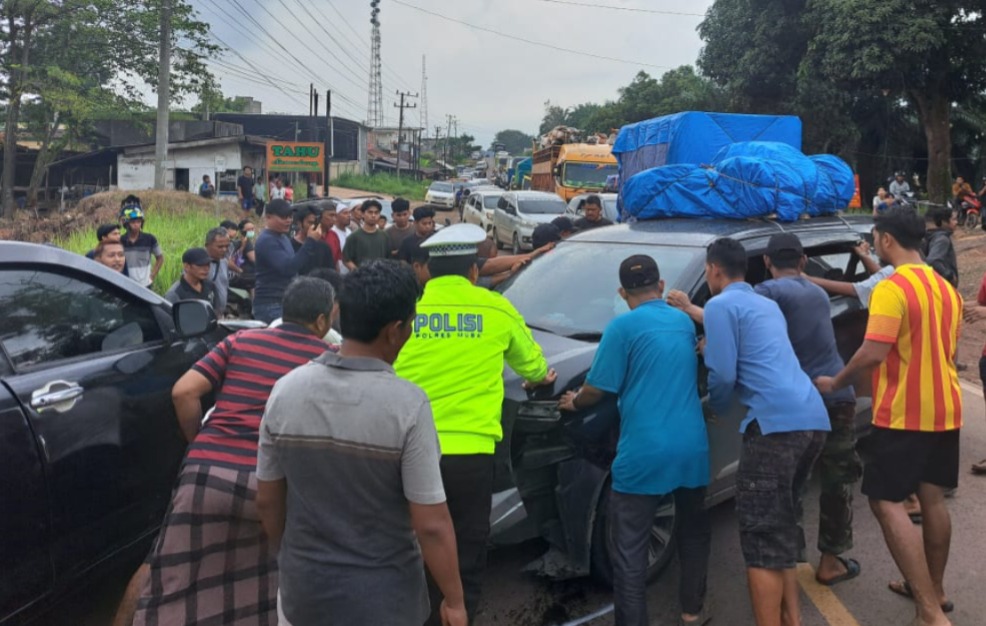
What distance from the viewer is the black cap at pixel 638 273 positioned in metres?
3.28

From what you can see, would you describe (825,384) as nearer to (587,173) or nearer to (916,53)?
(587,173)

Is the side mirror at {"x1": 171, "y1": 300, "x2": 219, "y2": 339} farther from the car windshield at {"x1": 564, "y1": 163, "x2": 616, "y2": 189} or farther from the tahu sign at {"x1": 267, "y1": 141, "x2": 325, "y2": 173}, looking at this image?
the car windshield at {"x1": 564, "y1": 163, "x2": 616, "y2": 189}

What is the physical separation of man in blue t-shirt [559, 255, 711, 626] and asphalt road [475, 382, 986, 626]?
0.55 meters

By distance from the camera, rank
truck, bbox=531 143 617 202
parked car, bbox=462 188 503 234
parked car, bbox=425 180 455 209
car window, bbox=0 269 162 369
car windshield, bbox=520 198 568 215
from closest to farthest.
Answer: car window, bbox=0 269 162 369 → car windshield, bbox=520 198 568 215 → parked car, bbox=462 188 503 234 → truck, bbox=531 143 617 202 → parked car, bbox=425 180 455 209

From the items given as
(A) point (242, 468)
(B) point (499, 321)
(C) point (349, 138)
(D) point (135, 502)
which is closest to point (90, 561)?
(D) point (135, 502)

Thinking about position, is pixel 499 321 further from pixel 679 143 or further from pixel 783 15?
pixel 783 15

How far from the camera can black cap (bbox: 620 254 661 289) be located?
3.28 m

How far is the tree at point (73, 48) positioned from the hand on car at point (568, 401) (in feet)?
75.6

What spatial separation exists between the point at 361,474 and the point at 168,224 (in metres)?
14.4

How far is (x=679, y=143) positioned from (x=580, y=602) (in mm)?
5548

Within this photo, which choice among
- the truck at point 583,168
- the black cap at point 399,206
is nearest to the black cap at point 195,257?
the black cap at point 399,206

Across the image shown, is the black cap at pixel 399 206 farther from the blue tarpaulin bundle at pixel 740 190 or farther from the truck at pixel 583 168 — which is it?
the truck at pixel 583 168

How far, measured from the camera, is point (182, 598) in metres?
2.65

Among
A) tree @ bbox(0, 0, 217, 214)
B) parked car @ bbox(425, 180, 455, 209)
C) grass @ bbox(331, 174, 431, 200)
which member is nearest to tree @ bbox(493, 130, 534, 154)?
grass @ bbox(331, 174, 431, 200)
